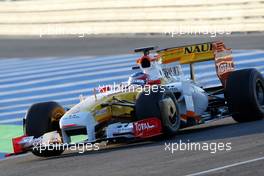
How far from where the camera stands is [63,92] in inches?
758

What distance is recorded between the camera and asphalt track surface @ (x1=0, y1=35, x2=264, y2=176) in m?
9.07

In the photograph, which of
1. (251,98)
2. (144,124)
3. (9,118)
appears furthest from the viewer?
(9,118)

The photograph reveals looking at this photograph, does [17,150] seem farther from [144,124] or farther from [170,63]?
[170,63]

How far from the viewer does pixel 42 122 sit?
1160cm

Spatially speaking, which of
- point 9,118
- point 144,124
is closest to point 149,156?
point 144,124

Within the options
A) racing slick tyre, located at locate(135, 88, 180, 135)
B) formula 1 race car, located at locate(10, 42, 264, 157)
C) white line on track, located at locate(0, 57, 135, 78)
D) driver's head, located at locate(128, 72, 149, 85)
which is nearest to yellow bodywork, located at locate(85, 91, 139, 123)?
formula 1 race car, located at locate(10, 42, 264, 157)

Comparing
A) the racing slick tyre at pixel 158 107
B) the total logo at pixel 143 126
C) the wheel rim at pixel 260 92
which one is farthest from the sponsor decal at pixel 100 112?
the wheel rim at pixel 260 92

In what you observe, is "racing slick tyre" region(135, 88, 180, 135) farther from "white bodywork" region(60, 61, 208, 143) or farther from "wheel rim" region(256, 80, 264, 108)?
"wheel rim" region(256, 80, 264, 108)

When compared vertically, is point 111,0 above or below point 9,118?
above

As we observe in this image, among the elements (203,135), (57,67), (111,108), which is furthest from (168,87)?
(57,67)

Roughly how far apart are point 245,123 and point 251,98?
388 mm

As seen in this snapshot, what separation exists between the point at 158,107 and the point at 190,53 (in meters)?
1.78

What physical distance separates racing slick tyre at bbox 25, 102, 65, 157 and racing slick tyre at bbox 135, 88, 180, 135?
110 centimetres

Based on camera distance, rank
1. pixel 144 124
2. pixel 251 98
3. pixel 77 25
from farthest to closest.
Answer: pixel 77 25
pixel 251 98
pixel 144 124
